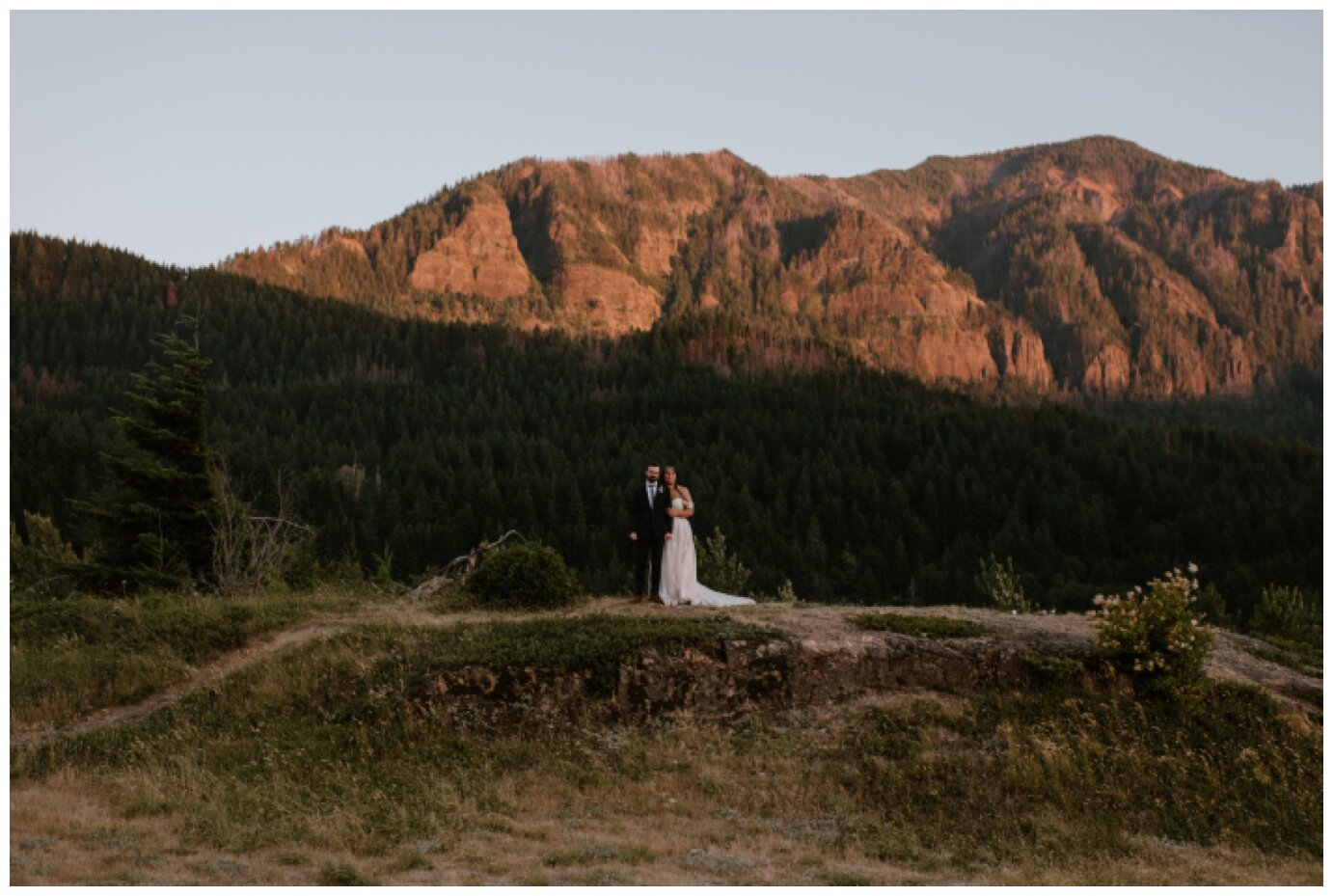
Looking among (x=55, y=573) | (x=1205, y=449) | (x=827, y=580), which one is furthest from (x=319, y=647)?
(x=1205, y=449)

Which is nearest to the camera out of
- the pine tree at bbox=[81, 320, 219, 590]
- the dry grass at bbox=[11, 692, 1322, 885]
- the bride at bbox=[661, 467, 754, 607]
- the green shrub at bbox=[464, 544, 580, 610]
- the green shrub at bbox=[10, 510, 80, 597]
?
the dry grass at bbox=[11, 692, 1322, 885]

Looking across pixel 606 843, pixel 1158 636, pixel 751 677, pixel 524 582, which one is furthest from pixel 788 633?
pixel 606 843

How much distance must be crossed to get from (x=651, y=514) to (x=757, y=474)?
134532 mm

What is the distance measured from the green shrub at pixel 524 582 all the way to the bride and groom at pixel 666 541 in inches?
61.3

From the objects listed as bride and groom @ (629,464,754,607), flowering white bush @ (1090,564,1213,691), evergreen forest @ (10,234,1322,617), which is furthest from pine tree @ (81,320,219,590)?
evergreen forest @ (10,234,1322,617)

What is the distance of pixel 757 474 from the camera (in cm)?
15538

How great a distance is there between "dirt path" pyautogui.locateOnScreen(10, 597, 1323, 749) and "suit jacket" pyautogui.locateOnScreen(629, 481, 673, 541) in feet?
4.87

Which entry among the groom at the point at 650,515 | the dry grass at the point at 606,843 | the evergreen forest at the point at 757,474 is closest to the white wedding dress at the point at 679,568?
the groom at the point at 650,515

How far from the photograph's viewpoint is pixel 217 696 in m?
18.6

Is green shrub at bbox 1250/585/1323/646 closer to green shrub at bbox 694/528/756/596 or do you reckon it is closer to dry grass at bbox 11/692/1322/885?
green shrub at bbox 694/528/756/596

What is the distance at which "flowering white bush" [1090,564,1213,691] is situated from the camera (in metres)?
17.8

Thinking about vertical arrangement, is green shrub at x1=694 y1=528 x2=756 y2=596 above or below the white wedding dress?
below

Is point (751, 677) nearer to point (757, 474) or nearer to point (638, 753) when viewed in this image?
point (638, 753)

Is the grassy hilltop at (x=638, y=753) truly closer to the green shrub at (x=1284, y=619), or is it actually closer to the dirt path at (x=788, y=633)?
the dirt path at (x=788, y=633)
